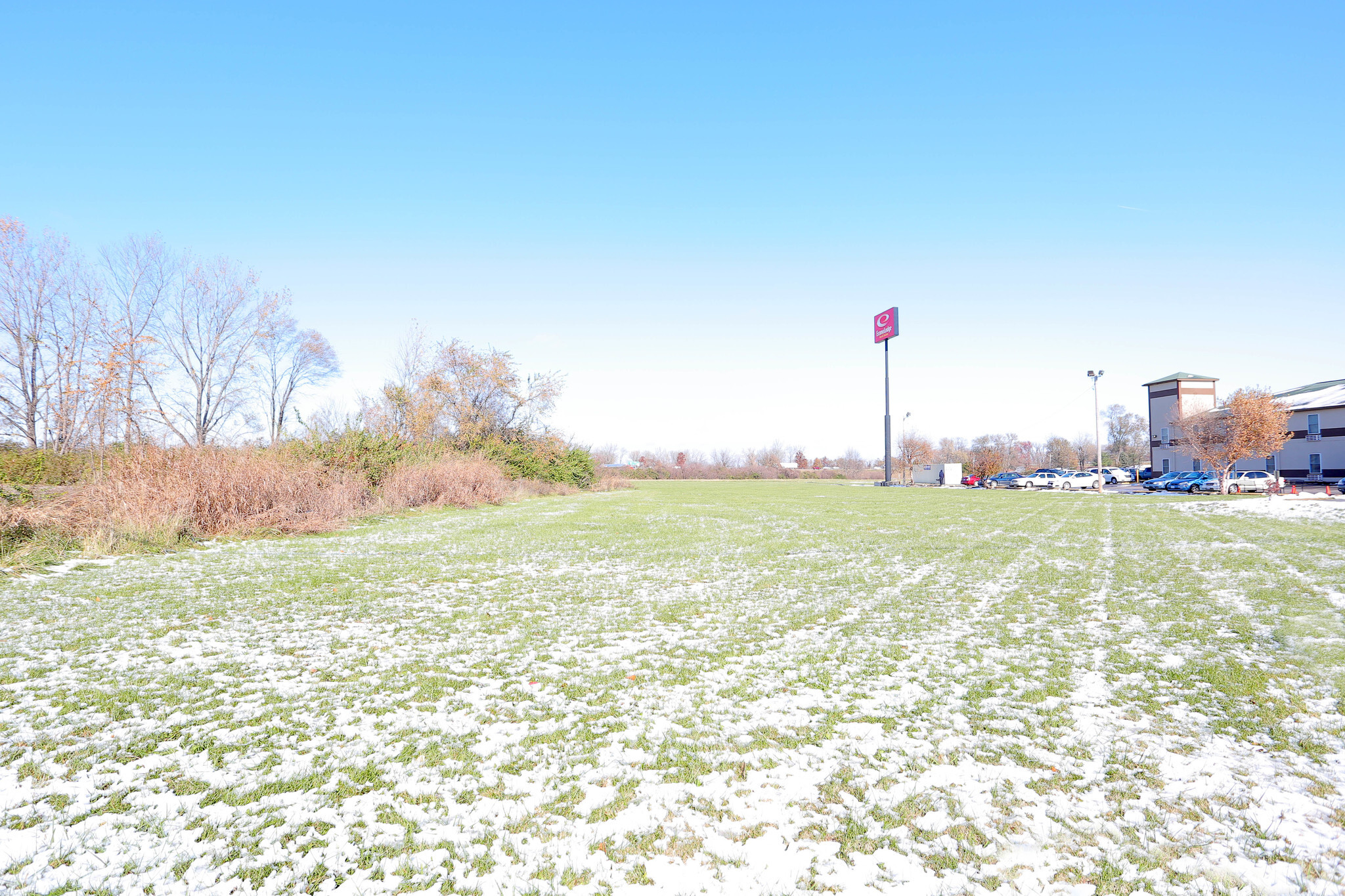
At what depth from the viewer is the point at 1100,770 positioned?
360 cm

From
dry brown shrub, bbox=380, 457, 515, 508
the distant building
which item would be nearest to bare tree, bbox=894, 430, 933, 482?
the distant building

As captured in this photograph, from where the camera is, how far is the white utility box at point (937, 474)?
57.8m

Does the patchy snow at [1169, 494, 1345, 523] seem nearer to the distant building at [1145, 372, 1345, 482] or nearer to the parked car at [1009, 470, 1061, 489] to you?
the parked car at [1009, 470, 1061, 489]

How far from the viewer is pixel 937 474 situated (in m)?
59.7

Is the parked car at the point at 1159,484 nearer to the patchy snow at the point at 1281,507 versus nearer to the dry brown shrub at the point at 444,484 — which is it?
the patchy snow at the point at 1281,507

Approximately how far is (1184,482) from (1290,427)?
1288cm

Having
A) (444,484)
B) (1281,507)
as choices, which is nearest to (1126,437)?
(1281,507)

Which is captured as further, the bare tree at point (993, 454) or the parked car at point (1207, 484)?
the bare tree at point (993, 454)

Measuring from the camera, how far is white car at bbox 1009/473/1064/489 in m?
50.4

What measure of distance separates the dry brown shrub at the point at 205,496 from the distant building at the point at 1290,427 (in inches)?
2111

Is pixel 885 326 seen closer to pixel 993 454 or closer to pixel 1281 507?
pixel 993 454

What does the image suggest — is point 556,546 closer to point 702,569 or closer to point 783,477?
point 702,569

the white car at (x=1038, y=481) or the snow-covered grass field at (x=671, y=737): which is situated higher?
the white car at (x=1038, y=481)

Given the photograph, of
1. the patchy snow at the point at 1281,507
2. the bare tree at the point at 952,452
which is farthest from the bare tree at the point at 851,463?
the patchy snow at the point at 1281,507
